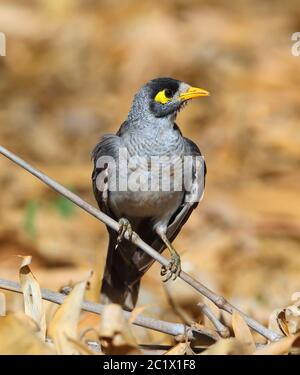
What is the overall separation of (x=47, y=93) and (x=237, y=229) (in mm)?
3111

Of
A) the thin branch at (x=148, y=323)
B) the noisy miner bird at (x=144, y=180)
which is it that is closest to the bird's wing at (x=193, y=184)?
the noisy miner bird at (x=144, y=180)

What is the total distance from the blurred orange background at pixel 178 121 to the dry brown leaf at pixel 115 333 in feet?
5.07

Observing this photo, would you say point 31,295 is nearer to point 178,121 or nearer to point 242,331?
point 242,331

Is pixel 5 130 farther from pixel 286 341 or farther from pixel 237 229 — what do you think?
pixel 286 341

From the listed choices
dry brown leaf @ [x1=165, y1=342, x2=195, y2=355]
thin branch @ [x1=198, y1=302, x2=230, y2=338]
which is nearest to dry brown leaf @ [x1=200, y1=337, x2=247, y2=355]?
dry brown leaf @ [x1=165, y1=342, x2=195, y2=355]

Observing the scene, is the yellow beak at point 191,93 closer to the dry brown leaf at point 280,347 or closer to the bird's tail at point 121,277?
the bird's tail at point 121,277

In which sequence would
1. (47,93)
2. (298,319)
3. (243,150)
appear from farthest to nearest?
(47,93), (243,150), (298,319)

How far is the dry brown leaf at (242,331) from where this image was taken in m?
3.38

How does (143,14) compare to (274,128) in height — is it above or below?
above

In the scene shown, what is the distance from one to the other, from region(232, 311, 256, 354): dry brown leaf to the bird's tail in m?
1.22

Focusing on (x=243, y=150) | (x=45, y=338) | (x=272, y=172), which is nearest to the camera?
(x=45, y=338)

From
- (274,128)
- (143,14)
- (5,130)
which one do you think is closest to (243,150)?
(274,128)
